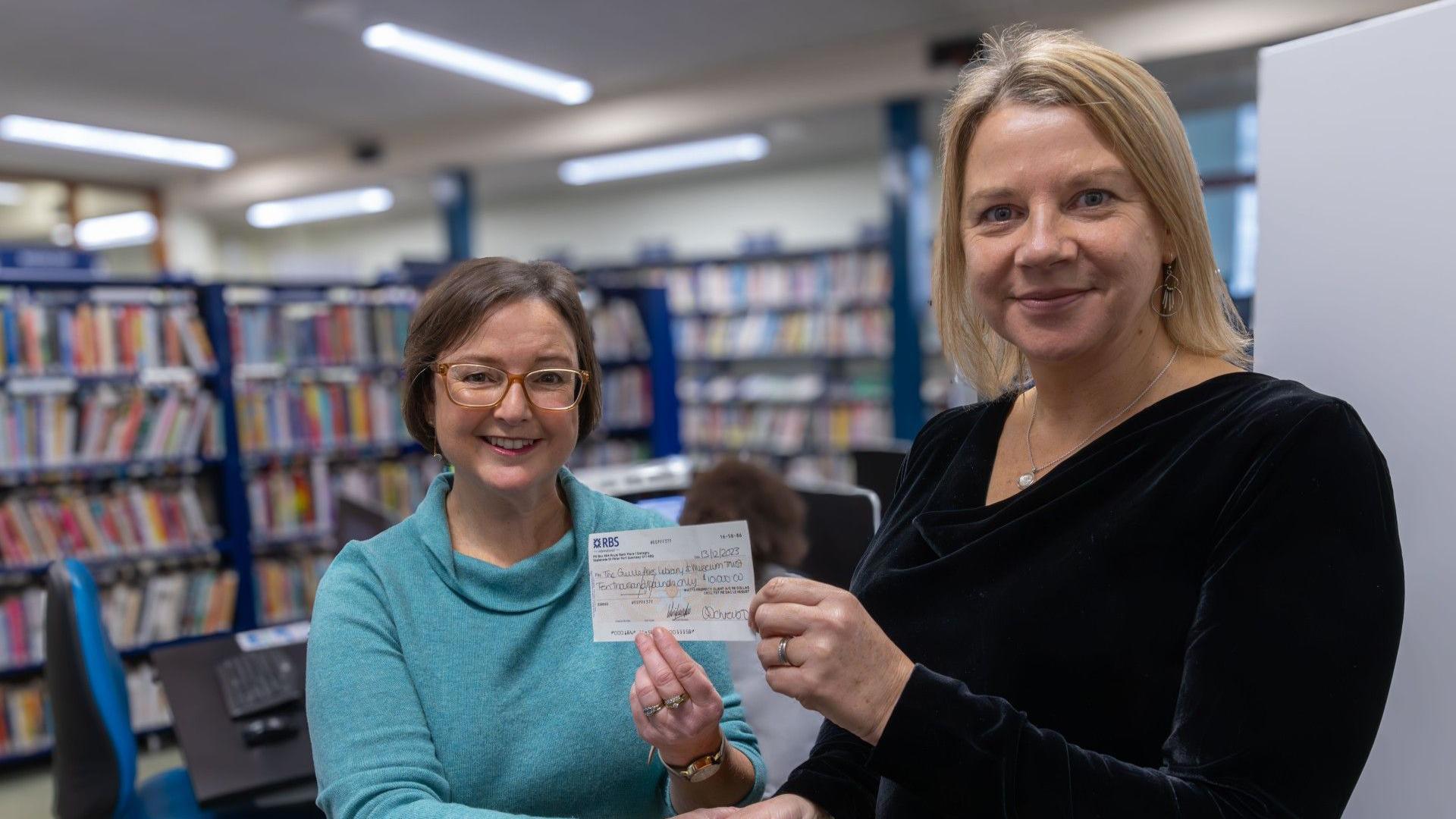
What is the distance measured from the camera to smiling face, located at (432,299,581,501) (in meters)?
1.40

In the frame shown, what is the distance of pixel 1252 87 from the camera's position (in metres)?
6.99

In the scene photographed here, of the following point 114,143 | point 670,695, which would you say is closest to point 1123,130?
point 670,695

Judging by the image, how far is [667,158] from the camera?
30.4 feet

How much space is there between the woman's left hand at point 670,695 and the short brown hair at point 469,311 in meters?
0.49

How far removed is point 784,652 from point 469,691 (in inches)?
22.9

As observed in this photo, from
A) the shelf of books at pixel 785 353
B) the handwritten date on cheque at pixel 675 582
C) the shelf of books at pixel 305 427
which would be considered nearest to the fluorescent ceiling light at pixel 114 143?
the shelf of books at pixel 305 427

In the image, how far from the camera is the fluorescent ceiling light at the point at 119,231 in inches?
444

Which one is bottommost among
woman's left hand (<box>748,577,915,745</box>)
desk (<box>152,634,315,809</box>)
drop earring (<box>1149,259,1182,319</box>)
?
desk (<box>152,634,315,809</box>)

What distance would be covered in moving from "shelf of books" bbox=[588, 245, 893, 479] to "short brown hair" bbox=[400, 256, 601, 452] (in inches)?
248

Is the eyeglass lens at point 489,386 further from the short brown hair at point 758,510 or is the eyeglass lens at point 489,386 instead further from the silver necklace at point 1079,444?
the short brown hair at point 758,510

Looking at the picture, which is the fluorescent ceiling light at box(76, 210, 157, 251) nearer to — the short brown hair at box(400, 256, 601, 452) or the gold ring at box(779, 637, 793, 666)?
the short brown hair at box(400, 256, 601, 452)

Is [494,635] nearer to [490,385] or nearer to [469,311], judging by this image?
[490,385]

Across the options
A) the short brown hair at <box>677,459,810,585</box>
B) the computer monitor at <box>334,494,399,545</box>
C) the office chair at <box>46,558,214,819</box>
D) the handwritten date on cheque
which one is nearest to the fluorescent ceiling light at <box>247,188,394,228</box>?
the computer monitor at <box>334,494,399,545</box>

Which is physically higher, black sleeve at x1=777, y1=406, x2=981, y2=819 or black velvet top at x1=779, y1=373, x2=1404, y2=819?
black velvet top at x1=779, y1=373, x2=1404, y2=819
